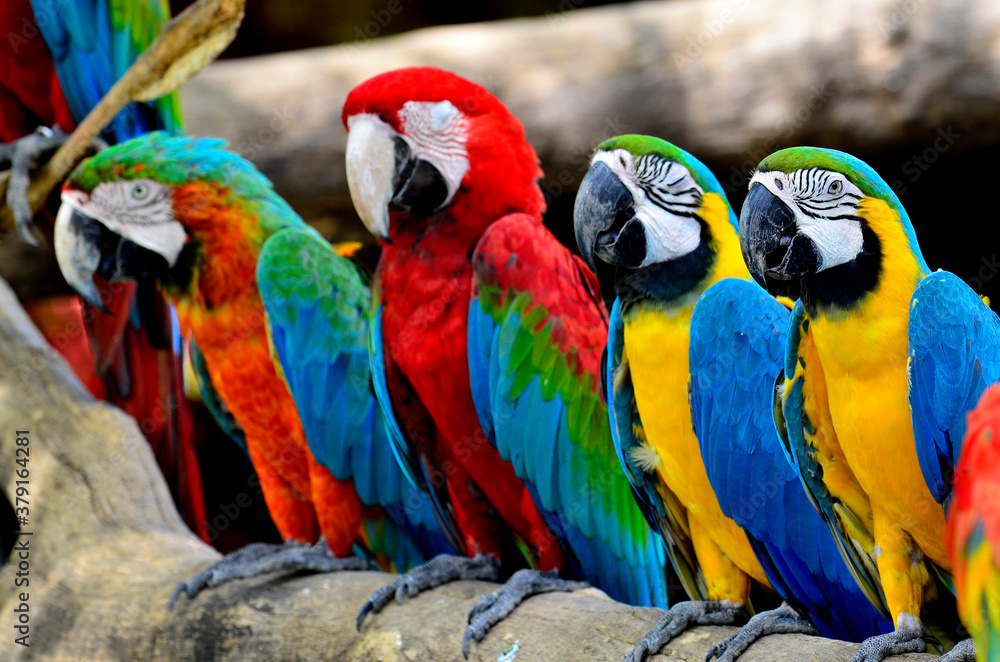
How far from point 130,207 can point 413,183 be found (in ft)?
2.02

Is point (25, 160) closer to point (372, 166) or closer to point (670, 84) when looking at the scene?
point (372, 166)

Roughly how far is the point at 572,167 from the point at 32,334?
1608 mm

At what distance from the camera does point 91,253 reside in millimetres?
1754

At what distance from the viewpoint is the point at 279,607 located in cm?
169

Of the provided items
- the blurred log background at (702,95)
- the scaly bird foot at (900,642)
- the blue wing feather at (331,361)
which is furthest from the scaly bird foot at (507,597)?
the blurred log background at (702,95)

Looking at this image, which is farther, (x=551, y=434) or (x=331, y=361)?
(x=331, y=361)

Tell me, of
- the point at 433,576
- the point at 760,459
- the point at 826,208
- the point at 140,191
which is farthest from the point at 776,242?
the point at 140,191

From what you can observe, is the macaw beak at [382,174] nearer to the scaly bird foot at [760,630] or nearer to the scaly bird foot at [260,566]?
the scaly bird foot at [260,566]

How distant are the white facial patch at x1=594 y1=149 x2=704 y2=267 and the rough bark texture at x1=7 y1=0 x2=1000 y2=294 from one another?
1495 mm

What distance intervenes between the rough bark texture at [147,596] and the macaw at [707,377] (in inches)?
4.8

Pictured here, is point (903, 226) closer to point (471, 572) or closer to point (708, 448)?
point (708, 448)

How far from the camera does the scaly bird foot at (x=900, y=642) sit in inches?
40.8

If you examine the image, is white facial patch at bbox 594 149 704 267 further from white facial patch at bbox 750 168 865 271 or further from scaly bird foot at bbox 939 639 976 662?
scaly bird foot at bbox 939 639 976 662

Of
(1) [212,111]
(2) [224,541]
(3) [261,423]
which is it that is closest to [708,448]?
(3) [261,423]
